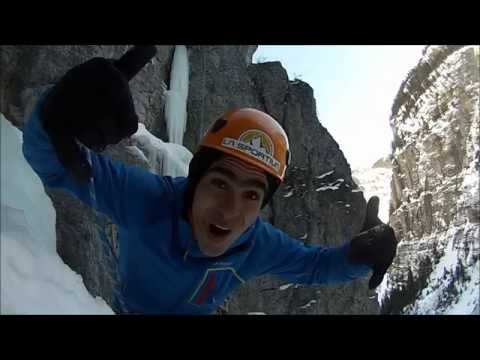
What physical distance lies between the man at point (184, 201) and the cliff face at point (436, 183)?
1223cm

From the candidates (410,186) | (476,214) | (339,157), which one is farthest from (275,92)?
(410,186)

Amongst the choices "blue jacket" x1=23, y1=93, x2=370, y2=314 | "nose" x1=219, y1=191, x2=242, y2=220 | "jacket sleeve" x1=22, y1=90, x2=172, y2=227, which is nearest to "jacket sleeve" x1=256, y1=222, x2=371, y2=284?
"blue jacket" x1=23, y1=93, x2=370, y2=314

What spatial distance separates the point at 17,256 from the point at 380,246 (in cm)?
164

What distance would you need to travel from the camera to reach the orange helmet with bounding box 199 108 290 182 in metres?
1.50

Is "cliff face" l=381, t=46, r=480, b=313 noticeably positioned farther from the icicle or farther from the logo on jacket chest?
the logo on jacket chest

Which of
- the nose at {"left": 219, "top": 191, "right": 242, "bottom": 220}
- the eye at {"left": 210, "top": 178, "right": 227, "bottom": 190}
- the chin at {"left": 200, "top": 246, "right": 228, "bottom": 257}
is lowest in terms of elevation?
the chin at {"left": 200, "top": 246, "right": 228, "bottom": 257}

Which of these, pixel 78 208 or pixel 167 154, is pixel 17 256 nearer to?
pixel 78 208

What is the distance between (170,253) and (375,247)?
0.62 m

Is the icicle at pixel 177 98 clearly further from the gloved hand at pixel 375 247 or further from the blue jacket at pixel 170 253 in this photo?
the gloved hand at pixel 375 247

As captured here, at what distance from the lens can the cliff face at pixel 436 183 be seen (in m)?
14.5

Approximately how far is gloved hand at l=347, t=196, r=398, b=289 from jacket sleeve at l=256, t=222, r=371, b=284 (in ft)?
0.17

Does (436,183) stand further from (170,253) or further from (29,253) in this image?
(170,253)

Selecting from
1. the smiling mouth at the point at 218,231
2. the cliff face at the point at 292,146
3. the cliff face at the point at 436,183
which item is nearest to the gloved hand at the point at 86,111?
the smiling mouth at the point at 218,231

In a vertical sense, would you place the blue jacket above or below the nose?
below
